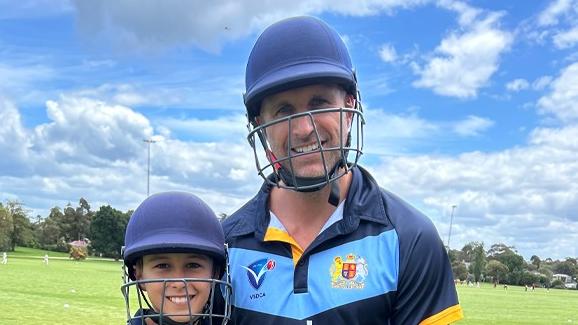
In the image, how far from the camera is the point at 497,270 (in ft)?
292

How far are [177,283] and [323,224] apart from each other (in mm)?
629

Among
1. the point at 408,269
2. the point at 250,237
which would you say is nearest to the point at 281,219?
the point at 250,237

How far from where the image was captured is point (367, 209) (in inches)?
99.3

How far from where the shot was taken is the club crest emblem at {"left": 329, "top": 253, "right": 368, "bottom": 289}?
7.82 ft

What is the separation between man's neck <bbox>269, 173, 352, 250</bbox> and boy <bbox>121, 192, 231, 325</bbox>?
0.32m

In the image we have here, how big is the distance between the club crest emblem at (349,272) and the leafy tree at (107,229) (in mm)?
81900

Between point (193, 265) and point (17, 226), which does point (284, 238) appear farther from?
point (17, 226)

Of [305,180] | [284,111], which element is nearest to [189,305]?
[305,180]

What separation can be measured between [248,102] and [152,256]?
0.79 metres

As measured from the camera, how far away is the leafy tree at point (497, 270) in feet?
292

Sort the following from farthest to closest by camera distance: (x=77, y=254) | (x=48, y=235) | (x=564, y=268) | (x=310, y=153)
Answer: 1. (x=564, y=268)
2. (x=48, y=235)
3. (x=77, y=254)
4. (x=310, y=153)

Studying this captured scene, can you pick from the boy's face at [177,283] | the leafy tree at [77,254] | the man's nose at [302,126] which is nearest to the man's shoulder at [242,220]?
the boy's face at [177,283]

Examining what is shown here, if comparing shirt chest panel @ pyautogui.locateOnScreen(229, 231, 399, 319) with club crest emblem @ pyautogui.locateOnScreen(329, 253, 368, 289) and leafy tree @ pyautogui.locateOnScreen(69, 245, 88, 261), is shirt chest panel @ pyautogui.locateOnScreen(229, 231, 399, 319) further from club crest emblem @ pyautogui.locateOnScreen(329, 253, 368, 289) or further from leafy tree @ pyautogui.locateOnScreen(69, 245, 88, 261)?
leafy tree @ pyautogui.locateOnScreen(69, 245, 88, 261)

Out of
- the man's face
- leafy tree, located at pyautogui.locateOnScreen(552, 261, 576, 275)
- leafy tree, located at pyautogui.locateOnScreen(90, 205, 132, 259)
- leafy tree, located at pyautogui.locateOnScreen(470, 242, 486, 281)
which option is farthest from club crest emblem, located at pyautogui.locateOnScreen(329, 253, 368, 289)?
leafy tree, located at pyautogui.locateOnScreen(552, 261, 576, 275)
